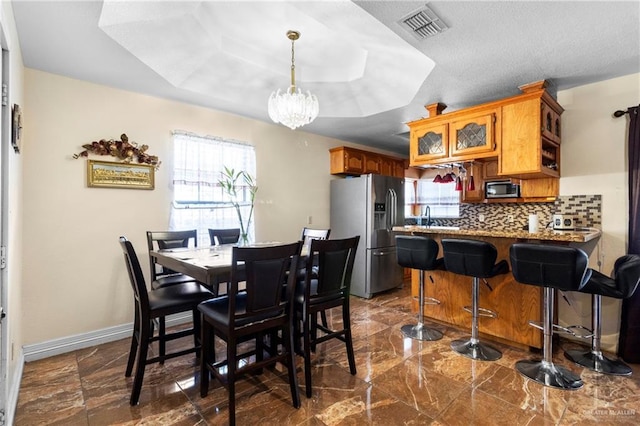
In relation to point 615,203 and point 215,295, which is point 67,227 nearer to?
point 215,295

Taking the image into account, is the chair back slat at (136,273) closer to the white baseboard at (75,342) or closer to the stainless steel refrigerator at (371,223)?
the white baseboard at (75,342)

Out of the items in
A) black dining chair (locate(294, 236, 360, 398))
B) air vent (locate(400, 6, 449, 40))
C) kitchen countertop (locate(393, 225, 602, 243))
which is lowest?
black dining chair (locate(294, 236, 360, 398))

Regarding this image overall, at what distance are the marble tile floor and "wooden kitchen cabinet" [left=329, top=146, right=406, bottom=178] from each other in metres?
2.90

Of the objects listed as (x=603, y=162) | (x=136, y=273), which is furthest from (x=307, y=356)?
(x=603, y=162)

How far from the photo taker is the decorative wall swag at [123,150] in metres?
2.80

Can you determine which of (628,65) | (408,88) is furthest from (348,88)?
(628,65)

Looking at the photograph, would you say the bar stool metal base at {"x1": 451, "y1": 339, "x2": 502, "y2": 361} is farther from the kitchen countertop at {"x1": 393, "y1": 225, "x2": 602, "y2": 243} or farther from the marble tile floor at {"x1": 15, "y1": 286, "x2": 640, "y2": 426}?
the kitchen countertop at {"x1": 393, "y1": 225, "x2": 602, "y2": 243}

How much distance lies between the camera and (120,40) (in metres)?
2.22

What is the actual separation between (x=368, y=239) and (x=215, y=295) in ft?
8.21

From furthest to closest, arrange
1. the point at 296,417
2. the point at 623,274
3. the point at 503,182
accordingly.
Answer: the point at 503,182 < the point at 623,274 < the point at 296,417

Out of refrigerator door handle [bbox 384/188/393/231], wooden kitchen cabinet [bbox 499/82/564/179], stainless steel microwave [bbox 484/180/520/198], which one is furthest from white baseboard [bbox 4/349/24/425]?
stainless steel microwave [bbox 484/180/520/198]

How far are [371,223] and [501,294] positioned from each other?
6.13ft

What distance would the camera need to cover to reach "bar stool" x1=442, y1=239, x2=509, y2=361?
2.40 m

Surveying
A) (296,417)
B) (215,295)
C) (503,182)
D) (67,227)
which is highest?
(503,182)
